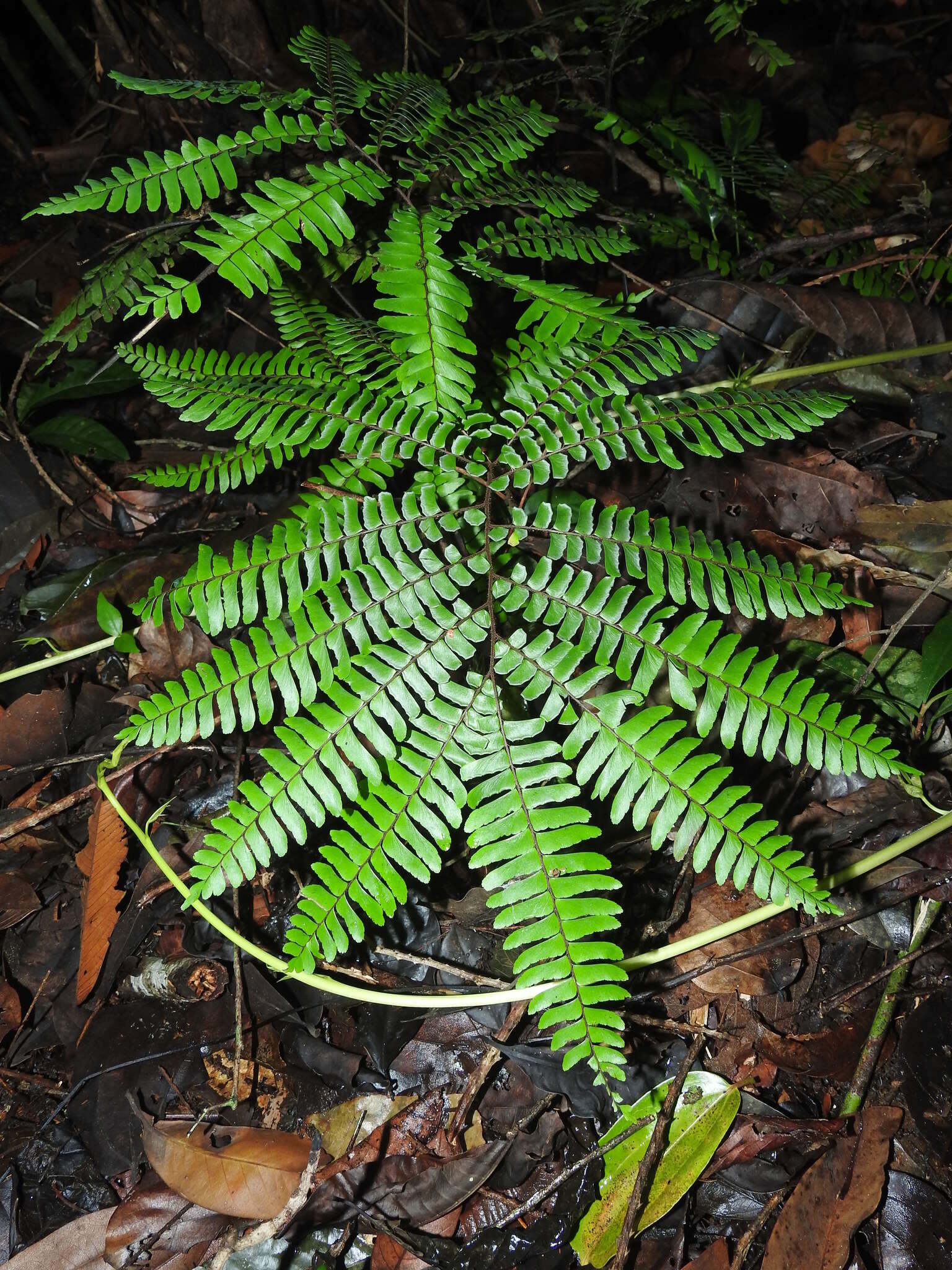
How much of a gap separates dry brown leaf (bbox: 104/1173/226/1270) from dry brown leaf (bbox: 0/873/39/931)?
1.05m

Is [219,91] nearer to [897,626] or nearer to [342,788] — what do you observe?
[342,788]

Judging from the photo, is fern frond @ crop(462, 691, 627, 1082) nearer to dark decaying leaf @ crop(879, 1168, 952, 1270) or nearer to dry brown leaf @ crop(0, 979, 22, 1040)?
dark decaying leaf @ crop(879, 1168, 952, 1270)

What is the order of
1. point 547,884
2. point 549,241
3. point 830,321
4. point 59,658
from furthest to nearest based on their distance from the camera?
point 830,321 → point 59,658 → point 549,241 → point 547,884

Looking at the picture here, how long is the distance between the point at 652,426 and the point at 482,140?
1275 millimetres

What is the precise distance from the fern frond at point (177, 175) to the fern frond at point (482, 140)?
462 millimetres

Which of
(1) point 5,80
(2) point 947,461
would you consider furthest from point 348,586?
(1) point 5,80

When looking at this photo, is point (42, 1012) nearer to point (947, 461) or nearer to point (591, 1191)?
point (591, 1191)

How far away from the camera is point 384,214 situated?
3301 millimetres

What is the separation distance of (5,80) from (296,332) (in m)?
5.91

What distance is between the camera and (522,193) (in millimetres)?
2770

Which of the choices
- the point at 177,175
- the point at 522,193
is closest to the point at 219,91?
the point at 177,175

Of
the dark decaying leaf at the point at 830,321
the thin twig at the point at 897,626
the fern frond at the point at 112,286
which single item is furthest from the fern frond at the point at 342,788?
the dark decaying leaf at the point at 830,321

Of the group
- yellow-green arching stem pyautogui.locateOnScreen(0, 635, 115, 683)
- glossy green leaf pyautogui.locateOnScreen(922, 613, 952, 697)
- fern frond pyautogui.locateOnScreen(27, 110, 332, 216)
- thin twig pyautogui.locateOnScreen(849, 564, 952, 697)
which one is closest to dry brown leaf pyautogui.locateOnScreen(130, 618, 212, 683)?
yellow-green arching stem pyautogui.locateOnScreen(0, 635, 115, 683)

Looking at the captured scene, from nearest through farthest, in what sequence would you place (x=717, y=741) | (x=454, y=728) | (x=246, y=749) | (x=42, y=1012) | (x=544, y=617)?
(x=454, y=728), (x=544, y=617), (x=717, y=741), (x=42, y=1012), (x=246, y=749)
